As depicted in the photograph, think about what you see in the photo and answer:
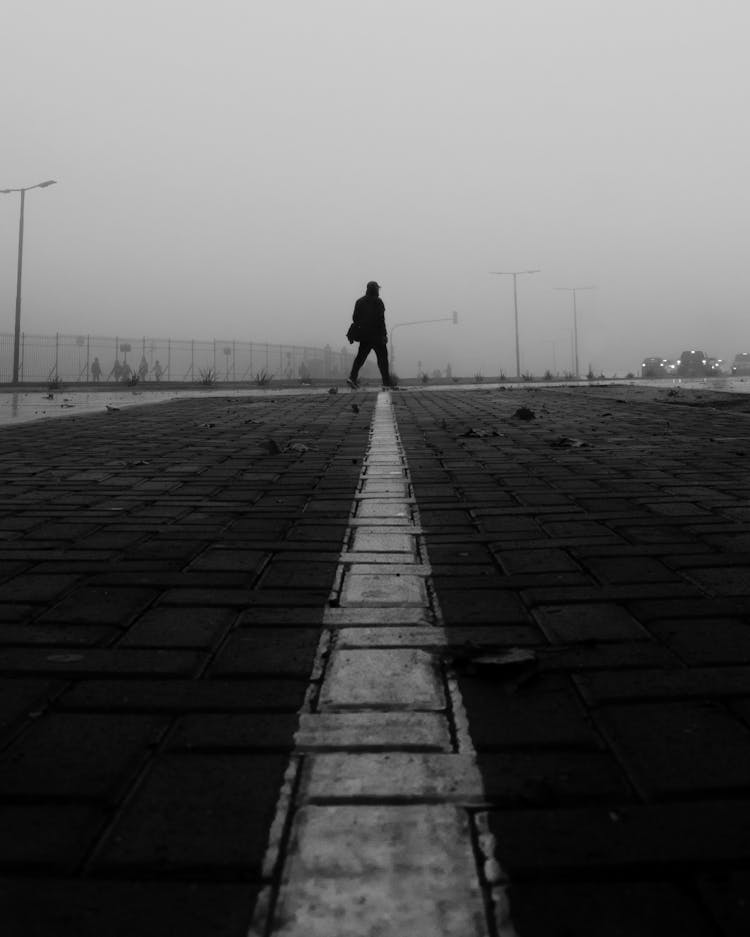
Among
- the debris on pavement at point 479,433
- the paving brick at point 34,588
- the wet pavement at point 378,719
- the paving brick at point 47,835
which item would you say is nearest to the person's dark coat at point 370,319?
the debris on pavement at point 479,433

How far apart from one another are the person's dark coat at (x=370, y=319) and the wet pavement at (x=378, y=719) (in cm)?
1446

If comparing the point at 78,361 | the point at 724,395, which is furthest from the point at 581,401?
the point at 78,361

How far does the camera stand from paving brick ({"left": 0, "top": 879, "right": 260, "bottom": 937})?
3.78 feet

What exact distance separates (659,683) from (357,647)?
0.73m

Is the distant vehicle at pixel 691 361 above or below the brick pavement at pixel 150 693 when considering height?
above

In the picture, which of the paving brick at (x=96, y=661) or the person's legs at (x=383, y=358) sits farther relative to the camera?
the person's legs at (x=383, y=358)

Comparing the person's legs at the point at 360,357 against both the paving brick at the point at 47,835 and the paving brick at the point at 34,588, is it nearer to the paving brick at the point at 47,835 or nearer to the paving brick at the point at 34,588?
the paving brick at the point at 34,588

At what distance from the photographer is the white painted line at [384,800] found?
118 cm

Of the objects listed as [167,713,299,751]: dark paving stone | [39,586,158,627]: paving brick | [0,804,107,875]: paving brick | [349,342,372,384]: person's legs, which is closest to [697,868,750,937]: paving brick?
[167,713,299,751]: dark paving stone

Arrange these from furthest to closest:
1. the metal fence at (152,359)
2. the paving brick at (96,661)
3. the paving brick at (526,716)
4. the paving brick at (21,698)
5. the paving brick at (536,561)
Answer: the metal fence at (152,359) → the paving brick at (536,561) → the paving brick at (96,661) → the paving brick at (21,698) → the paving brick at (526,716)

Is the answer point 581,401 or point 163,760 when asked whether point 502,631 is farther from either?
point 581,401

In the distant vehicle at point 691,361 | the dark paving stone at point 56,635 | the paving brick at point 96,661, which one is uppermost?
the distant vehicle at point 691,361

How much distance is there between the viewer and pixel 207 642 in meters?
2.34

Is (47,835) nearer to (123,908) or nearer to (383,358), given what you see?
(123,908)
